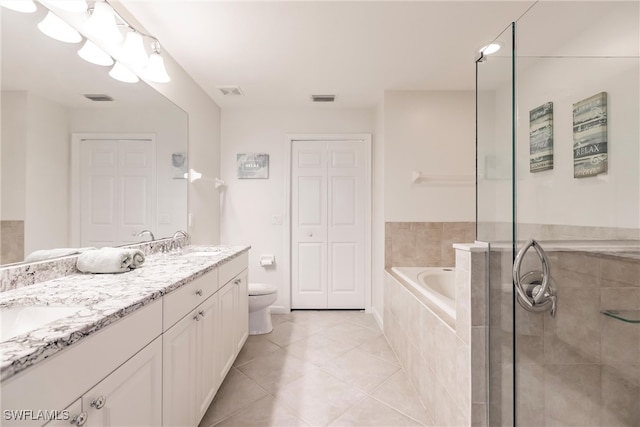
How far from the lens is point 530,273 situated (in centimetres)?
122

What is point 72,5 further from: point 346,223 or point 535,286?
point 346,223

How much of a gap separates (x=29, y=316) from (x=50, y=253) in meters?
0.45

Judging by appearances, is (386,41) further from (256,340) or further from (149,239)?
(256,340)

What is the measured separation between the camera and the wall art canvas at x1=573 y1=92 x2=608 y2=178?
1262mm

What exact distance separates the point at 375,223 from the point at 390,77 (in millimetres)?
1510

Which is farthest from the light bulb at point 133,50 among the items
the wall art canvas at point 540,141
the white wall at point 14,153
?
the wall art canvas at point 540,141

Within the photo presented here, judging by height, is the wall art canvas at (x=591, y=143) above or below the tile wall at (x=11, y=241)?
above

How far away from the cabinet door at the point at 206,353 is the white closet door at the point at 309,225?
1.78 m

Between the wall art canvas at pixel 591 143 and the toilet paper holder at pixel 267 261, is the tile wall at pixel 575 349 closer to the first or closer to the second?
the wall art canvas at pixel 591 143

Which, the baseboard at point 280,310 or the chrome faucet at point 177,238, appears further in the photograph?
the baseboard at point 280,310

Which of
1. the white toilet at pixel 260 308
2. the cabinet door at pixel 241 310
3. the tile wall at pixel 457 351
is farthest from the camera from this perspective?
the white toilet at pixel 260 308

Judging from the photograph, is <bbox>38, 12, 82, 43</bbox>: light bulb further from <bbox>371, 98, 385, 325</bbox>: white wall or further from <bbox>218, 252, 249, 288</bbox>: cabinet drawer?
<bbox>371, 98, 385, 325</bbox>: white wall

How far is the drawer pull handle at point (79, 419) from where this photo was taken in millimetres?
691

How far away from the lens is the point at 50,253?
50.7 inches
